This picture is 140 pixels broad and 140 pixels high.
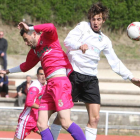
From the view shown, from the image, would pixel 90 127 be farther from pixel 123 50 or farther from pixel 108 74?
pixel 123 50

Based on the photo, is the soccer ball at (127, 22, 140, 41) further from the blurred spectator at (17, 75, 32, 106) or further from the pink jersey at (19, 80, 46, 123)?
the blurred spectator at (17, 75, 32, 106)

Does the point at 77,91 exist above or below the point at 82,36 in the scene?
below

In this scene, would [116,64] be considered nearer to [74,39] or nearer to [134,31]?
[134,31]

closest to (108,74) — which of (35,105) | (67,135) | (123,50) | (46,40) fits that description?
(123,50)

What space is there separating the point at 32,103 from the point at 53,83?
946mm

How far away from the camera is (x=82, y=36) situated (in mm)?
4609

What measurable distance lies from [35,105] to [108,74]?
762 centimetres

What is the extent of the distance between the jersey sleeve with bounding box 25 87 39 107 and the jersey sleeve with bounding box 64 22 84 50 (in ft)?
3.54

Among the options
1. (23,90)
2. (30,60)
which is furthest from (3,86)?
(30,60)

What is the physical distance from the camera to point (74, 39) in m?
4.45

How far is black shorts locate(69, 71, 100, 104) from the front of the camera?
4648mm

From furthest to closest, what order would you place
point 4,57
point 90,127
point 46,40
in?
point 4,57
point 90,127
point 46,40

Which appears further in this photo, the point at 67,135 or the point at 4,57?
the point at 4,57

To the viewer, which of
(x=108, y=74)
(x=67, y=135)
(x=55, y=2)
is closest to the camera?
(x=67, y=135)
